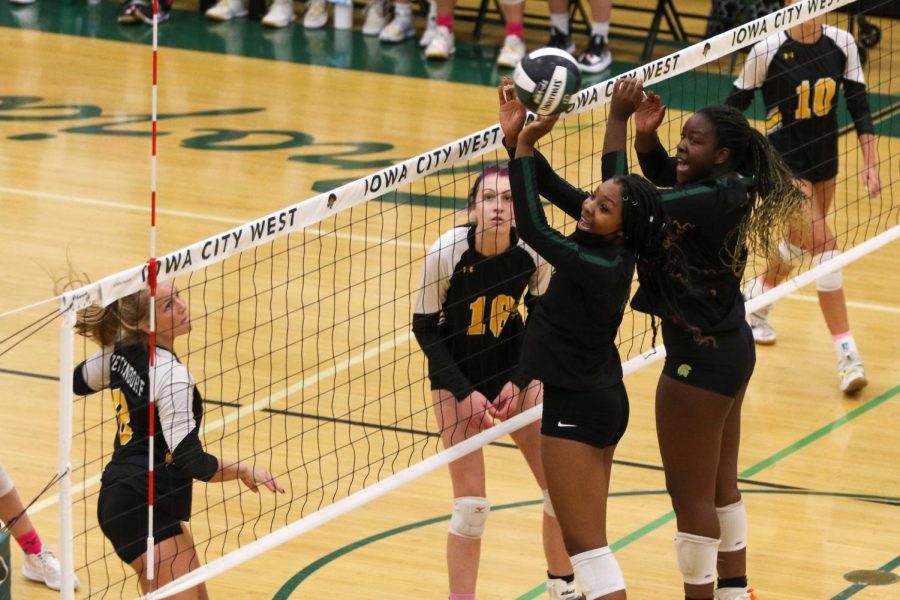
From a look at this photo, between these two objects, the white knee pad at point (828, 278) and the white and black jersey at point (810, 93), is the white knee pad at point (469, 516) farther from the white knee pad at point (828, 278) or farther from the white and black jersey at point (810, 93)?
the white and black jersey at point (810, 93)

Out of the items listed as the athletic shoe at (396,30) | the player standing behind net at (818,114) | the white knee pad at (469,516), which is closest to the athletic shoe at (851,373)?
the player standing behind net at (818,114)

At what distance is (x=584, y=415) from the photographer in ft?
16.2

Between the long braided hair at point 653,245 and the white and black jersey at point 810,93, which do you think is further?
the white and black jersey at point 810,93

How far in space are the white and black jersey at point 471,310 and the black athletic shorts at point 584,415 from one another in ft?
1.73

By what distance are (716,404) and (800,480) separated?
229 cm

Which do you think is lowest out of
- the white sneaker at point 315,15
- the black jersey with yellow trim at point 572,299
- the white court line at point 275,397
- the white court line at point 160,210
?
the white court line at point 275,397

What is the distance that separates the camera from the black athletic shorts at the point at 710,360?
5.21 meters

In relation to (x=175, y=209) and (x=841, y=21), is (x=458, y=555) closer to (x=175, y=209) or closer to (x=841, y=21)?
(x=175, y=209)

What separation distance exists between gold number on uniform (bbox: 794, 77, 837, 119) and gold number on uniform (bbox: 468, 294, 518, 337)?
10.9 ft

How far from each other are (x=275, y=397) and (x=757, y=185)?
3.55m

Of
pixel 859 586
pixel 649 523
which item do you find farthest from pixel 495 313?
pixel 859 586

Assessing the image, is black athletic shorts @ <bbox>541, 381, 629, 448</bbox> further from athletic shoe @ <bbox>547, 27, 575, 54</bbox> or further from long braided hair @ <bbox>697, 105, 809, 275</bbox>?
athletic shoe @ <bbox>547, 27, 575, 54</bbox>

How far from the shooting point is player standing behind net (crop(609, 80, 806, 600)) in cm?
517

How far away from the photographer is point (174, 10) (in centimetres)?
1800
